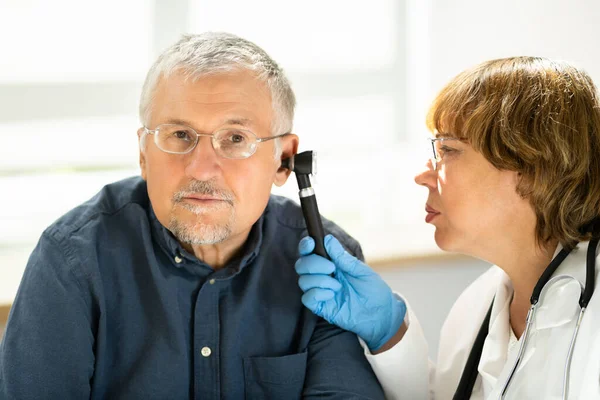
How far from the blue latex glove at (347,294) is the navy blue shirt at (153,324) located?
59mm

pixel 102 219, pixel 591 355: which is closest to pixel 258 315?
pixel 102 219

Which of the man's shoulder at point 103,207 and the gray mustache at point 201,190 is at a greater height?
the gray mustache at point 201,190

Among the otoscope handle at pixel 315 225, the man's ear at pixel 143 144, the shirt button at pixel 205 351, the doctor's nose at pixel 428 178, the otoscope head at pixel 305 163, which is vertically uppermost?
the man's ear at pixel 143 144

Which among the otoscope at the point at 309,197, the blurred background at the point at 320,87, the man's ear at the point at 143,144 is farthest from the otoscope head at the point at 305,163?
the blurred background at the point at 320,87

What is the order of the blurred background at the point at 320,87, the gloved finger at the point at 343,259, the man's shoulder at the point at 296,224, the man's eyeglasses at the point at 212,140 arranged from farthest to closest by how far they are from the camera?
the blurred background at the point at 320,87 < the man's shoulder at the point at 296,224 < the gloved finger at the point at 343,259 < the man's eyeglasses at the point at 212,140

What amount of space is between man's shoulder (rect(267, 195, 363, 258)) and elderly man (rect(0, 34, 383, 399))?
0.50 feet

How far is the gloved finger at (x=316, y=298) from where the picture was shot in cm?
171

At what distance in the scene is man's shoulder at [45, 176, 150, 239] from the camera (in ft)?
5.44

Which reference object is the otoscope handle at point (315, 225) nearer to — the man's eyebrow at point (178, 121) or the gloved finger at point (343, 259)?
the gloved finger at point (343, 259)

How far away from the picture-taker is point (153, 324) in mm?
1677

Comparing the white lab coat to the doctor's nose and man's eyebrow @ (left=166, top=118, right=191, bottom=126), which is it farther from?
man's eyebrow @ (left=166, top=118, right=191, bottom=126)

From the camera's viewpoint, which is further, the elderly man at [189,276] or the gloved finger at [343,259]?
the gloved finger at [343,259]

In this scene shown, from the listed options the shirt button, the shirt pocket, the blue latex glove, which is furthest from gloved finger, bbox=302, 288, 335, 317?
the shirt button

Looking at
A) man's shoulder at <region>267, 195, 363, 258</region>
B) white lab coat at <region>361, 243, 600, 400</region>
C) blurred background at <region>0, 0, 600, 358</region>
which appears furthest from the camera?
blurred background at <region>0, 0, 600, 358</region>
